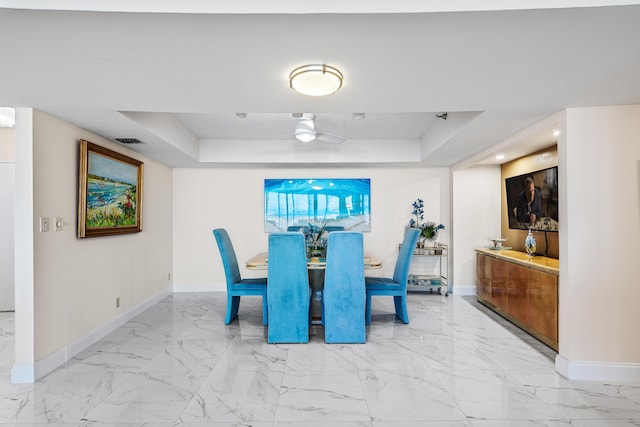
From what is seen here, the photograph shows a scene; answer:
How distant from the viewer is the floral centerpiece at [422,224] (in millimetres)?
5051

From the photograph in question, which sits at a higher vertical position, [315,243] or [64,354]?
[315,243]

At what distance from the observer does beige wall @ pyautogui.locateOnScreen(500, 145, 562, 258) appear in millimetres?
3631

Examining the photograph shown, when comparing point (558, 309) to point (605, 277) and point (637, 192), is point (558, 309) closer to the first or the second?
point (605, 277)

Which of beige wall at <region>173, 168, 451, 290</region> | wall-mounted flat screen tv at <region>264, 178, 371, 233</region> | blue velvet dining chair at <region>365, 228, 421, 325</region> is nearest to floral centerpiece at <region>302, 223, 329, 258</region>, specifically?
blue velvet dining chair at <region>365, 228, 421, 325</region>

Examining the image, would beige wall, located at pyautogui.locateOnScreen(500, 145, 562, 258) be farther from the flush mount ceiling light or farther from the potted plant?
the flush mount ceiling light

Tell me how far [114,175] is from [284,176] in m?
2.44

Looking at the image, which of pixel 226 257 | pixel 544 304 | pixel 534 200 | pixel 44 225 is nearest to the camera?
pixel 44 225

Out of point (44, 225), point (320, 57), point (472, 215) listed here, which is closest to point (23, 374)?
point (44, 225)

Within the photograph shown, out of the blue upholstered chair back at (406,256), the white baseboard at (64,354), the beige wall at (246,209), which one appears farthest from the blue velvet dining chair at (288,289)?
the beige wall at (246,209)

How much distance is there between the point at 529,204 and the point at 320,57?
11.3 ft

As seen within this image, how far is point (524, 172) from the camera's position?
4.22 meters

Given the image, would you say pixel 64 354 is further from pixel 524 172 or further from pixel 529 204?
pixel 524 172

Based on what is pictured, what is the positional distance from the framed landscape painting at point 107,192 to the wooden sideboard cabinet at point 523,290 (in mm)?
4218

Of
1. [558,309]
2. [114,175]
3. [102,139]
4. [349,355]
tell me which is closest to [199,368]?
[349,355]
